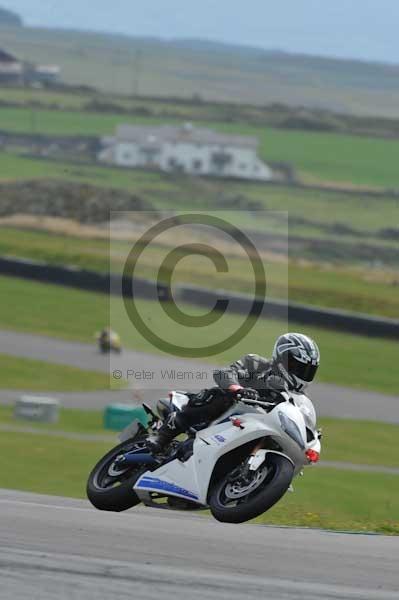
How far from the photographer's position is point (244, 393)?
352 inches

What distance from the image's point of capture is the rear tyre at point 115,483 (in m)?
9.48

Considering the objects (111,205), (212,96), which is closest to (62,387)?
(111,205)

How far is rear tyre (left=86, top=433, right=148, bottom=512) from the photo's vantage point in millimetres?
9477

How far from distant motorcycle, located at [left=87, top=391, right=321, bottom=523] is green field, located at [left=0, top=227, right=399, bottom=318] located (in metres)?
29.9

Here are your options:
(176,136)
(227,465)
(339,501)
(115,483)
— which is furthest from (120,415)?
(176,136)

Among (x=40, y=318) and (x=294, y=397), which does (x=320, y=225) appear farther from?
(x=294, y=397)

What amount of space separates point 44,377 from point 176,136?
291ft

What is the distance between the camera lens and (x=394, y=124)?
146m

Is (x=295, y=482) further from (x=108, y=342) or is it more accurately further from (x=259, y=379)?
(x=108, y=342)

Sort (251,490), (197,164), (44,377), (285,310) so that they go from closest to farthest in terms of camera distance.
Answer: (251,490)
(44,377)
(285,310)
(197,164)

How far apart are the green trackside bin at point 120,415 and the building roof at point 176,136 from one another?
8733cm

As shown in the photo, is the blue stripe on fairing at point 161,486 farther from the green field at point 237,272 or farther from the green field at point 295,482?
the green field at point 237,272

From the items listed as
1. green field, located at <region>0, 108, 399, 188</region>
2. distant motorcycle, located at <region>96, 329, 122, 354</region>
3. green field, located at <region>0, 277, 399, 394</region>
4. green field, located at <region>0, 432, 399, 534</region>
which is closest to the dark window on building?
green field, located at <region>0, 108, 399, 188</region>

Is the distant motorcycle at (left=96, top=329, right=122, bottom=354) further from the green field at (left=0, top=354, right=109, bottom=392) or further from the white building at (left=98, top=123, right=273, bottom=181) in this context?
the white building at (left=98, top=123, right=273, bottom=181)
